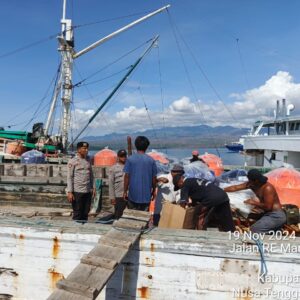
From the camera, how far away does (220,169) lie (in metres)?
14.2

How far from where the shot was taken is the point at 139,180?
5.39 meters

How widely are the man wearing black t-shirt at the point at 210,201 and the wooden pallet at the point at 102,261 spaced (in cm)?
120

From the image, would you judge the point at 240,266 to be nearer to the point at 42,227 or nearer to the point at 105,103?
the point at 42,227

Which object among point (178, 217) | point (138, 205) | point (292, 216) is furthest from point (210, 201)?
point (292, 216)

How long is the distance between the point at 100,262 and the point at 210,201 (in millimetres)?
2149

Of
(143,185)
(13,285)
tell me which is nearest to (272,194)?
(143,185)

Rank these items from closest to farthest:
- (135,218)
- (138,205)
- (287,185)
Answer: (135,218) → (138,205) → (287,185)

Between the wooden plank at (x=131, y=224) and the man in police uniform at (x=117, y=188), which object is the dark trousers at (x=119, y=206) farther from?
the wooden plank at (x=131, y=224)

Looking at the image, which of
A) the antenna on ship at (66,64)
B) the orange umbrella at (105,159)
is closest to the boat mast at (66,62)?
the antenna on ship at (66,64)

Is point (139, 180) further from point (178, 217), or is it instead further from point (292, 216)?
point (292, 216)

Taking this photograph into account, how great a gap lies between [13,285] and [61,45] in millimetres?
28270

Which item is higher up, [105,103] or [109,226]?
[105,103]

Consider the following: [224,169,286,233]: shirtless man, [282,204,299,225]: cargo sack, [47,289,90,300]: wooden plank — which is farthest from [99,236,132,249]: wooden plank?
[282,204,299,225]: cargo sack

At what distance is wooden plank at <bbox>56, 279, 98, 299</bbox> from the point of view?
3.38 m
